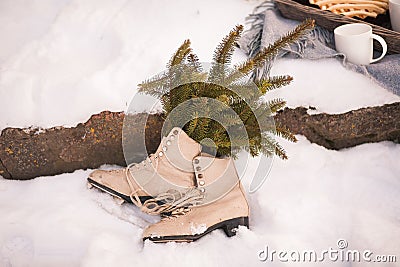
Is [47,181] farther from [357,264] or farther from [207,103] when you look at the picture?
[357,264]

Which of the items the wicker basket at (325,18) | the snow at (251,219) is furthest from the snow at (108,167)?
the wicker basket at (325,18)

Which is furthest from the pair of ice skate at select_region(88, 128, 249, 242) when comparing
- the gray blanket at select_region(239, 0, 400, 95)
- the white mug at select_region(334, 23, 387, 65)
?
the white mug at select_region(334, 23, 387, 65)

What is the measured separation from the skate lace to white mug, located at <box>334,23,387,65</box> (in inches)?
23.0

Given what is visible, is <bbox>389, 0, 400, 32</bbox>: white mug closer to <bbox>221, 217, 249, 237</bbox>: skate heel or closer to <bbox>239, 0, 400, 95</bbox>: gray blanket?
<bbox>239, 0, 400, 95</bbox>: gray blanket

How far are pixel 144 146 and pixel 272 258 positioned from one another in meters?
0.45

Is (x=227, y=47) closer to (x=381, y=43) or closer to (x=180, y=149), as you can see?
(x=180, y=149)

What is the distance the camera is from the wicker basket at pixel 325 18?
1.44 m

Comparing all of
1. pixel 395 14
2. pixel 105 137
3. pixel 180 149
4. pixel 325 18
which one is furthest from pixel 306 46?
pixel 105 137

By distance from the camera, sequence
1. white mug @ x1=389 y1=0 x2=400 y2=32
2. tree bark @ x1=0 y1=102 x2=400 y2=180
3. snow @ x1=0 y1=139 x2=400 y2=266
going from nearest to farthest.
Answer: snow @ x1=0 y1=139 x2=400 y2=266
tree bark @ x1=0 y1=102 x2=400 y2=180
white mug @ x1=389 y1=0 x2=400 y2=32

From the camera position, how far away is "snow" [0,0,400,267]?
119 centimetres

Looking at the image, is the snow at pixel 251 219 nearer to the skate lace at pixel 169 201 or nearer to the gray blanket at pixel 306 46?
the skate lace at pixel 169 201

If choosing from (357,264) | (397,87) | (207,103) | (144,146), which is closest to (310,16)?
(397,87)

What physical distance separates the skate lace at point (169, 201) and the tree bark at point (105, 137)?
13cm

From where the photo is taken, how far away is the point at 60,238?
3.95ft
